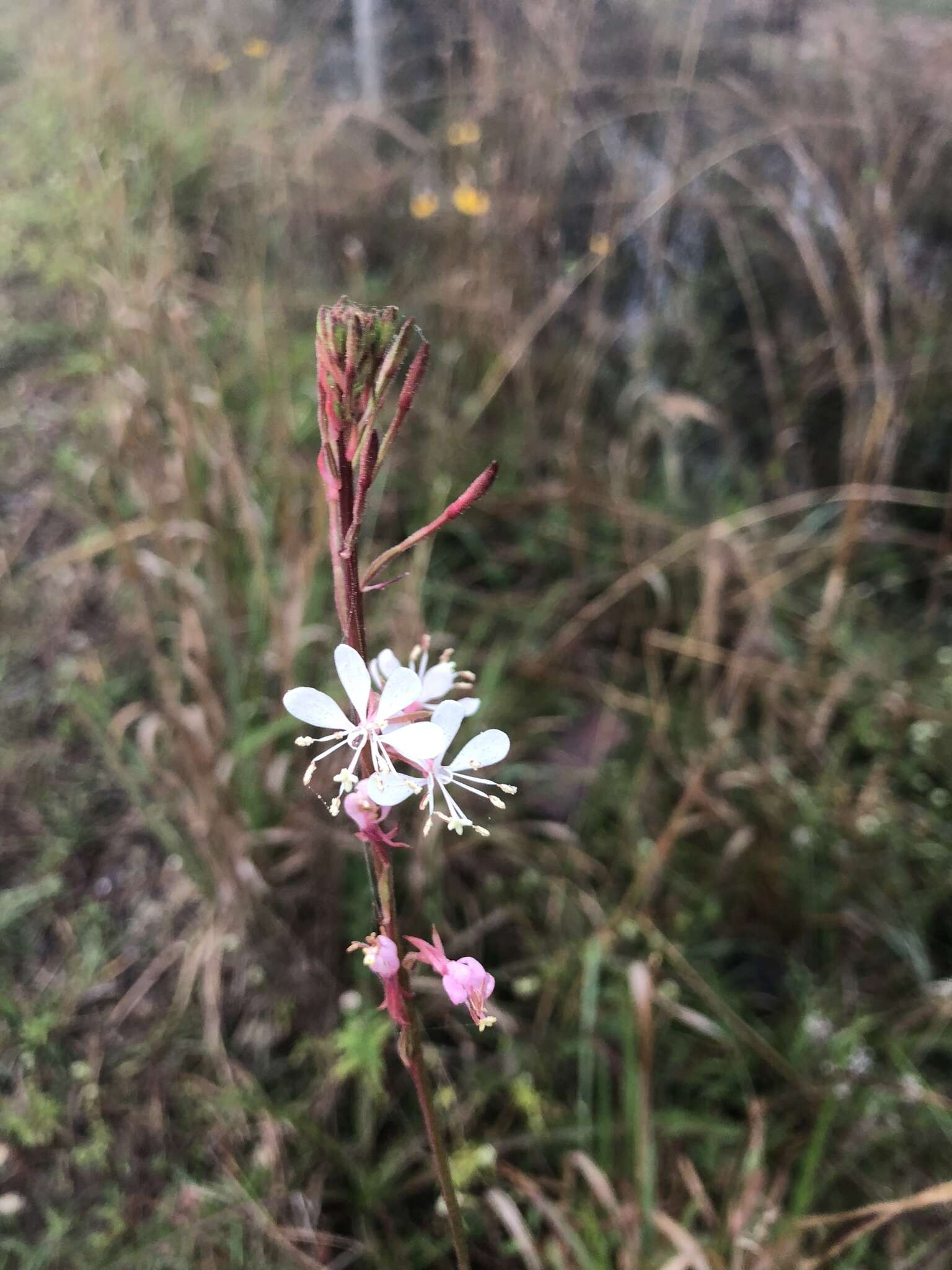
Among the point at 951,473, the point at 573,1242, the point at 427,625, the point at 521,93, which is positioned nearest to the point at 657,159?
the point at 521,93

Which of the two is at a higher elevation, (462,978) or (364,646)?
(364,646)

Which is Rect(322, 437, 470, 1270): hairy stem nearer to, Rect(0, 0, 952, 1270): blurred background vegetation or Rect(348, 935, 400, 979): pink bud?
Rect(348, 935, 400, 979): pink bud

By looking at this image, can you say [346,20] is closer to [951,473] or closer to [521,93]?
[521,93]

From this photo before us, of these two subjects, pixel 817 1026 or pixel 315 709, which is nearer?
pixel 315 709

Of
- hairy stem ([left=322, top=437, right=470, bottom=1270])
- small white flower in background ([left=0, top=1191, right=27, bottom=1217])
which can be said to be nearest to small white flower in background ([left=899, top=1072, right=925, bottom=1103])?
hairy stem ([left=322, top=437, right=470, bottom=1270])

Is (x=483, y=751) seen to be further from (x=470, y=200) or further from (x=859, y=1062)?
(x=470, y=200)

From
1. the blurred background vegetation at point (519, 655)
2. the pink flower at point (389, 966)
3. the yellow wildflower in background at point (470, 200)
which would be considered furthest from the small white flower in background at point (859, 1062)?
the yellow wildflower in background at point (470, 200)

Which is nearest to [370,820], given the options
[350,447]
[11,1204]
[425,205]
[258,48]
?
[350,447]

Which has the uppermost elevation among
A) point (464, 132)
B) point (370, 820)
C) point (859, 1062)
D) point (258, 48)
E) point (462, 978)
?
point (258, 48)
